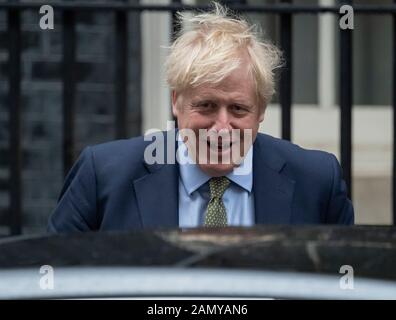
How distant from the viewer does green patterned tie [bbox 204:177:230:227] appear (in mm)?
2545

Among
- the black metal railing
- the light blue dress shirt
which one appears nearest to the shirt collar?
the light blue dress shirt

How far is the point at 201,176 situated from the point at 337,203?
38cm

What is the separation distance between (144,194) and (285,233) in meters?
0.56

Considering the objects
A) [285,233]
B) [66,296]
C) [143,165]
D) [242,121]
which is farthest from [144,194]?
[66,296]

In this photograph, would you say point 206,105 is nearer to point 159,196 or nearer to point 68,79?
point 159,196

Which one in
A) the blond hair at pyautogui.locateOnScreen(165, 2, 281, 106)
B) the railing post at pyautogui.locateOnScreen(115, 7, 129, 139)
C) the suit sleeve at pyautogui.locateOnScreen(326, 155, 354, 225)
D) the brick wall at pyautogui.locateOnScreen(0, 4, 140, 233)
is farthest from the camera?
the brick wall at pyautogui.locateOnScreen(0, 4, 140, 233)

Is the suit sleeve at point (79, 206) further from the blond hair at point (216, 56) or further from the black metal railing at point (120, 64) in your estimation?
the black metal railing at point (120, 64)

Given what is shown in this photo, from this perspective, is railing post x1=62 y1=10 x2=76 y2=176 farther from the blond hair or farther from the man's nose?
the man's nose

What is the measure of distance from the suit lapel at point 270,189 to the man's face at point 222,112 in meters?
0.09

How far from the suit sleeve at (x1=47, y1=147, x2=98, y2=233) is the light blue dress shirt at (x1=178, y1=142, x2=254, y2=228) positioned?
222mm

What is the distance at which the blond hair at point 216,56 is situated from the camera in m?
2.50

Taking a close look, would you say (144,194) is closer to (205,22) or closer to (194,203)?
(194,203)

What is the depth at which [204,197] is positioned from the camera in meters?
2.58

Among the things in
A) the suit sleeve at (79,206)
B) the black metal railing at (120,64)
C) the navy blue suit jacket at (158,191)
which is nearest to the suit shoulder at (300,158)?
the navy blue suit jacket at (158,191)
